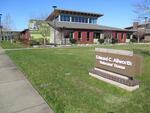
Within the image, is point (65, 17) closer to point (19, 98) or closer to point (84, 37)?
point (84, 37)

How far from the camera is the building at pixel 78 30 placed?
35.7m

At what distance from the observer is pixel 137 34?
50.2 meters

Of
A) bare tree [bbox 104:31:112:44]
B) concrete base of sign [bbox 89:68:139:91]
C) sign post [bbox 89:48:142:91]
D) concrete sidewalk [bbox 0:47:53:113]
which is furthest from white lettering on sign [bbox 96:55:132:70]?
bare tree [bbox 104:31:112:44]

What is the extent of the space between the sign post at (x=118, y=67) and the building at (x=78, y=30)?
26591mm

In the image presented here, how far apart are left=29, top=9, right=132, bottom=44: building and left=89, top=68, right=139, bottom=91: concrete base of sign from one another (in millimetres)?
26619

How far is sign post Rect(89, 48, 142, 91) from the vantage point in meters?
6.79

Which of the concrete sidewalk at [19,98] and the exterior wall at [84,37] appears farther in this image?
the exterior wall at [84,37]

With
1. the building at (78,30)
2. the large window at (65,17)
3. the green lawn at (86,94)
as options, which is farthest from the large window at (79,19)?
the green lawn at (86,94)

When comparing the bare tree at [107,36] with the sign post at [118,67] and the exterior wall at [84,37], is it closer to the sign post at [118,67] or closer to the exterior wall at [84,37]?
the exterior wall at [84,37]

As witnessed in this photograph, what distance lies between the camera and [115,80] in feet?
24.0

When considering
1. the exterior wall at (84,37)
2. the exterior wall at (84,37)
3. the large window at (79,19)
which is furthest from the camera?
the large window at (79,19)

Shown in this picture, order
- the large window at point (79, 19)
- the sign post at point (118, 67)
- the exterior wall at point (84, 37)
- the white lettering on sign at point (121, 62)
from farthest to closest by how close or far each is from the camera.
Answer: the large window at point (79, 19) → the exterior wall at point (84, 37) → the white lettering on sign at point (121, 62) → the sign post at point (118, 67)

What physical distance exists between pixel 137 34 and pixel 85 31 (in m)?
18.9

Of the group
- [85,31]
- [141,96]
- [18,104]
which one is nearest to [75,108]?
[18,104]
